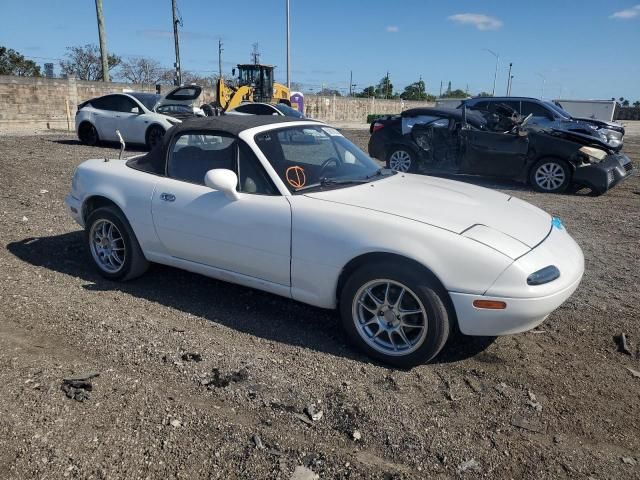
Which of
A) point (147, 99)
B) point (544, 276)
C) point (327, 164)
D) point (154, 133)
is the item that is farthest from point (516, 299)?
point (147, 99)

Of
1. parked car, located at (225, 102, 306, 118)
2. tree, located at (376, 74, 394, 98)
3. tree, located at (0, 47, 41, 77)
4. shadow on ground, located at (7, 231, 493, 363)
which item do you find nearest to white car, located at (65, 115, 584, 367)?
shadow on ground, located at (7, 231, 493, 363)

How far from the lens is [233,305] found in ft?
13.9

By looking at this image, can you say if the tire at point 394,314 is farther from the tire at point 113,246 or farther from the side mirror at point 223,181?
the tire at point 113,246

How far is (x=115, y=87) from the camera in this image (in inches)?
993

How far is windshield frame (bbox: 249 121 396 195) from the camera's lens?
3.75m

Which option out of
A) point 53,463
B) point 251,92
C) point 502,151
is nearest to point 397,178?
point 53,463

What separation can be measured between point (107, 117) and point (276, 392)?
13189mm

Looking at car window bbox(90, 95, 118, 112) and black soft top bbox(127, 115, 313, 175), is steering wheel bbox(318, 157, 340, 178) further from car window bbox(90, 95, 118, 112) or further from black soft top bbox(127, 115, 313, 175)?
car window bbox(90, 95, 118, 112)

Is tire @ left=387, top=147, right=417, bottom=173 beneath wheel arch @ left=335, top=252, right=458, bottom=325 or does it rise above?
beneath

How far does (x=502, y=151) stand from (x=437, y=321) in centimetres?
732

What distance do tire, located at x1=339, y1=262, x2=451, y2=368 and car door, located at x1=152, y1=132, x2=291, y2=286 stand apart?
57cm

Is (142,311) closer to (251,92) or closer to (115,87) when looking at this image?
(251,92)

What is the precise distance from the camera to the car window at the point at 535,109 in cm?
1448

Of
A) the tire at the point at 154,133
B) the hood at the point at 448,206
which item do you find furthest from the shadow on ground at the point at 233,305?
the tire at the point at 154,133
